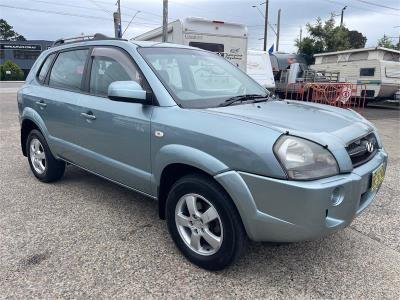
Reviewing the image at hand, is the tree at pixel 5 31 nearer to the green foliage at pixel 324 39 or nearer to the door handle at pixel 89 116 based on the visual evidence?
the green foliage at pixel 324 39

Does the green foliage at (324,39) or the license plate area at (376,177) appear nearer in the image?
the license plate area at (376,177)

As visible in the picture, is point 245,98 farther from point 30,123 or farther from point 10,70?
point 10,70

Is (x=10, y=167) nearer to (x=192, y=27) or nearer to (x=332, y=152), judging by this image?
(x=332, y=152)

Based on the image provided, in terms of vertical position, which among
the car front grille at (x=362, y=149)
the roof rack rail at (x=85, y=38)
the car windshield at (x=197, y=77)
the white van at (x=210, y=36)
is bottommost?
the car front grille at (x=362, y=149)

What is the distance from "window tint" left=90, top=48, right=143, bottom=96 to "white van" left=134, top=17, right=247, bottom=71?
19.1 feet

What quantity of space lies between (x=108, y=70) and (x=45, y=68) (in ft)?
4.95

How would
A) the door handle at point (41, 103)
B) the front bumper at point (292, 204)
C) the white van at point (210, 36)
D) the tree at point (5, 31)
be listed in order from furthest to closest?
the tree at point (5, 31)
the white van at point (210, 36)
the door handle at point (41, 103)
the front bumper at point (292, 204)

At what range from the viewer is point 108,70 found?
3.67 metres

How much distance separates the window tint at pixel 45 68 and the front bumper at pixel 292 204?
10.3 ft

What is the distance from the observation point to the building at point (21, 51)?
61638 millimetres

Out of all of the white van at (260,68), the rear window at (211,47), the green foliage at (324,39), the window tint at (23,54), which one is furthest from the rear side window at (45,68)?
the window tint at (23,54)

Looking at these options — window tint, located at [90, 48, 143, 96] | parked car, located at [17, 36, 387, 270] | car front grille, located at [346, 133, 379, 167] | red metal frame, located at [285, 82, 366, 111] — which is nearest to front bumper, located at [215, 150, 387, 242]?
parked car, located at [17, 36, 387, 270]

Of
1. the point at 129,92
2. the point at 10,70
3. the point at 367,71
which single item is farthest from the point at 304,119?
the point at 10,70

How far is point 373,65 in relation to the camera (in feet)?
51.2
